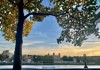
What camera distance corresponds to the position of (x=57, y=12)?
73.5 ft

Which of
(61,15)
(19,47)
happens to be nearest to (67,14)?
(61,15)

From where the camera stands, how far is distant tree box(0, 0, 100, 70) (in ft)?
69.5

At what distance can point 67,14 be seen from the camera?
22.0 metres

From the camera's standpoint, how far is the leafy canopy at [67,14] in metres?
21.2

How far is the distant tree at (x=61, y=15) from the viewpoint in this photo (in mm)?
21188

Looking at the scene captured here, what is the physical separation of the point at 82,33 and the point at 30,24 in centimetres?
609

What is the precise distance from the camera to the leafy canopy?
2119cm

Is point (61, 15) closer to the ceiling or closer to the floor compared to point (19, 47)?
closer to the ceiling

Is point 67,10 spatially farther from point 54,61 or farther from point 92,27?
point 54,61

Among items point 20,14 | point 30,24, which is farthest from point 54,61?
point 20,14

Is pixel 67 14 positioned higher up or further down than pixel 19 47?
higher up

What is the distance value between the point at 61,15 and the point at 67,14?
74cm

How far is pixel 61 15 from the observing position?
2264cm

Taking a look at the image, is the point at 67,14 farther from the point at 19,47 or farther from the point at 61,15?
the point at 19,47
